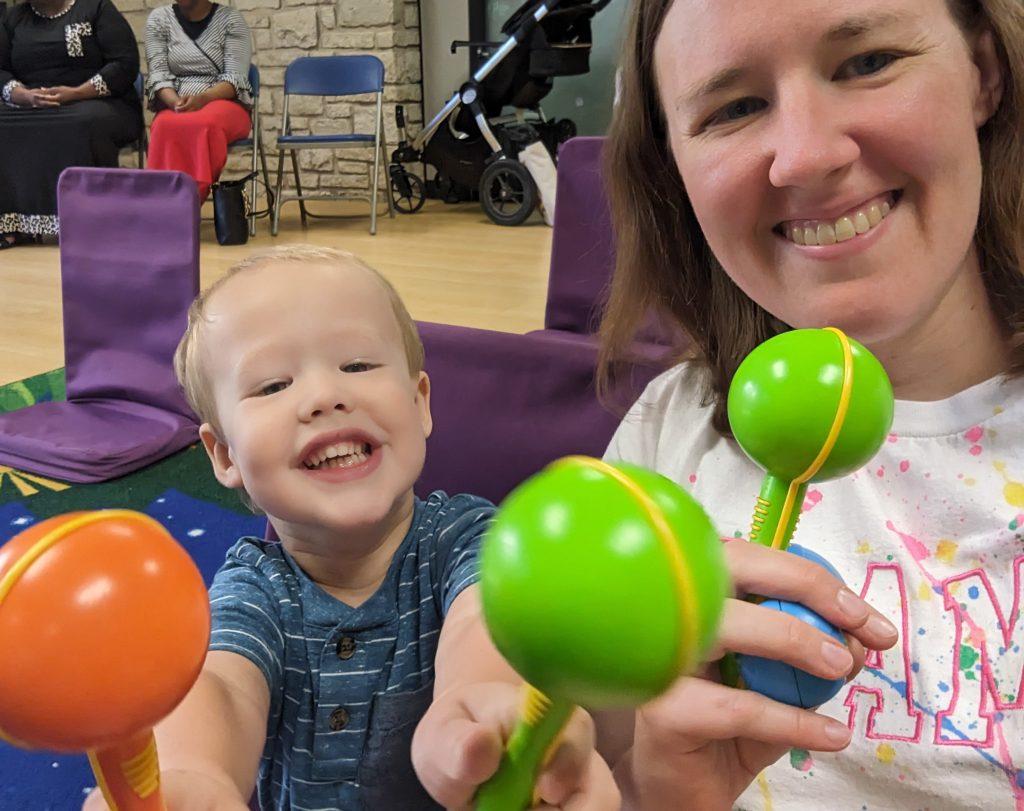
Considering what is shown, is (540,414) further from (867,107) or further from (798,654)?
(798,654)

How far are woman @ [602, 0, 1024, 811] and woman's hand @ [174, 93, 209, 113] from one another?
426 cm

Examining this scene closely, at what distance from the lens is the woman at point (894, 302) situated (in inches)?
25.6

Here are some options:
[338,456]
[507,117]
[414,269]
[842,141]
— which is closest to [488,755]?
[338,456]

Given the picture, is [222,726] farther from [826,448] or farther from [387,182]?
[387,182]

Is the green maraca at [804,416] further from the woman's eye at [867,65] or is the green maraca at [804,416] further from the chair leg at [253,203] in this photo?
the chair leg at [253,203]

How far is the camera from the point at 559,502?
0.29 meters

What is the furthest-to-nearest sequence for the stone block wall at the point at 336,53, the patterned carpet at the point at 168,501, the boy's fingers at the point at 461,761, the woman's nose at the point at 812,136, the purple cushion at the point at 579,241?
the stone block wall at the point at 336,53, the patterned carpet at the point at 168,501, the purple cushion at the point at 579,241, the woman's nose at the point at 812,136, the boy's fingers at the point at 461,761

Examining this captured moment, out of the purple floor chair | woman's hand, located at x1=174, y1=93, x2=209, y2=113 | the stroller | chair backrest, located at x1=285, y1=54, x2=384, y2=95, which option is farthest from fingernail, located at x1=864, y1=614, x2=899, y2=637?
chair backrest, located at x1=285, y1=54, x2=384, y2=95

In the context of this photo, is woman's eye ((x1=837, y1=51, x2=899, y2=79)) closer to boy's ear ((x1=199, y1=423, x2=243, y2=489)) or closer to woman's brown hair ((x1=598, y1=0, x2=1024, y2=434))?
woman's brown hair ((x1=598, y1=0, x2=1024, y2=434))

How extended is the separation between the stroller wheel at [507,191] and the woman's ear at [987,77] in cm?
410

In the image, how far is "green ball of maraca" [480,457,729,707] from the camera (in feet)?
0.89

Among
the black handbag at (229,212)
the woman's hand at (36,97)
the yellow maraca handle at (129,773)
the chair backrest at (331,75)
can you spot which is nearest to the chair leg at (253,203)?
the black handbag at (229,212)

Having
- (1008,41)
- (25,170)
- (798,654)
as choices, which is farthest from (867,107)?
(25,170)

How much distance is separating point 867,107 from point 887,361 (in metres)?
0.22
